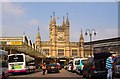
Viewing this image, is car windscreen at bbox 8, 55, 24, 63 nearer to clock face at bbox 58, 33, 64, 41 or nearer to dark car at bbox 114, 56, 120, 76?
dark car at bbox 114, 56, 120, 76

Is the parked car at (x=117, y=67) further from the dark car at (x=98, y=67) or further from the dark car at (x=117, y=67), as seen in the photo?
the dark car at (x=98, y=67)

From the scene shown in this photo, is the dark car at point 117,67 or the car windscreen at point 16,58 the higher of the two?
the car windscreen at point 16,58

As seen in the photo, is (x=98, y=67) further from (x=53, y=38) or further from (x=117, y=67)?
(x=53, y=38)

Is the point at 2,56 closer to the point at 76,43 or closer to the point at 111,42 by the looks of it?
the point at 111,42

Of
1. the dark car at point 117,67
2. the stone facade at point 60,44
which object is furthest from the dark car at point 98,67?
the stone facade at point 60,44

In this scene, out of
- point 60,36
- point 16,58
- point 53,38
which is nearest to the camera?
point 16,58

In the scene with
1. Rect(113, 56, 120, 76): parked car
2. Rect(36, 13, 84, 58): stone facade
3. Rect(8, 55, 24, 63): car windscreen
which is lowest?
Rect(113, 56, 120, 76): parked car

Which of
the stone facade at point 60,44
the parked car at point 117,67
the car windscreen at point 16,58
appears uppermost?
the stone facade at point 60,44

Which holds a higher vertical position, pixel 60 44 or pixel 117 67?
pixel 60 44

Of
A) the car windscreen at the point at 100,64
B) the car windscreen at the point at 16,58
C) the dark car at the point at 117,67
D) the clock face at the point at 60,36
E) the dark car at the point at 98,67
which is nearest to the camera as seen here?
the dark car at the point at 117,67

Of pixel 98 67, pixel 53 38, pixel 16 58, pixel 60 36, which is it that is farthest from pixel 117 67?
pixel 60 36

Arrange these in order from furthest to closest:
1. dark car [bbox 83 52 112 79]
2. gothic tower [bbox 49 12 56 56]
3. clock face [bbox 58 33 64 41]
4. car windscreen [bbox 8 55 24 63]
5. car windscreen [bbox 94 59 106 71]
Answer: clock face [bbox 58 33 64 41] < gothic tower [bbox 49 12 56 56] < car windscreen [bbox 8 55 24 63] < car windscreen [bbox 94 59 106 71] < dark car [bbox 83 52 112 79]

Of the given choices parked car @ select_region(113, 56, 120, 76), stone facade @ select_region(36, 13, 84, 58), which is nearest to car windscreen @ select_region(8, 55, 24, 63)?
parked car @ select_region(113, 56, 120, 76)

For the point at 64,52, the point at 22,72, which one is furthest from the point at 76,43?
the point at 22,72
